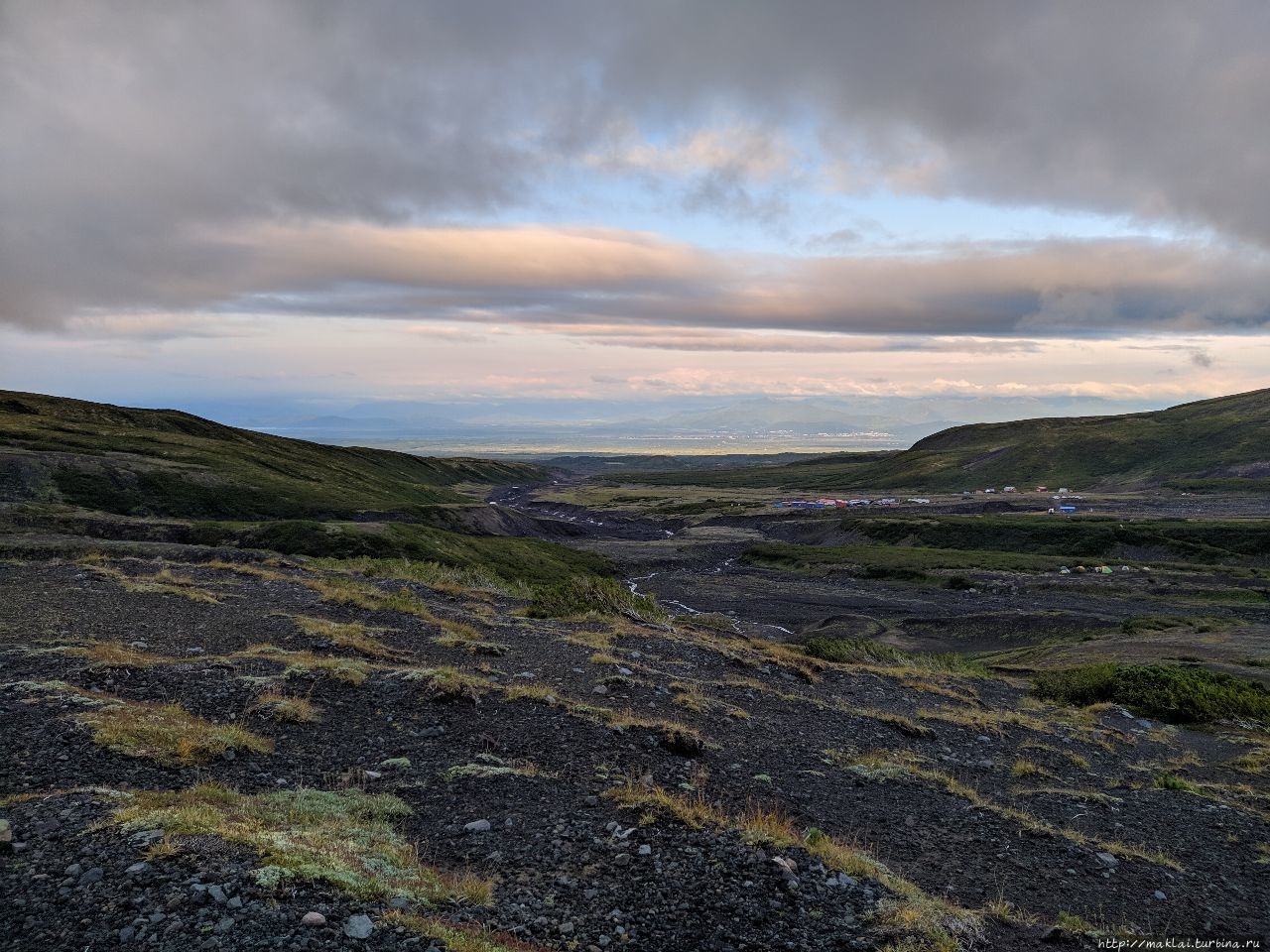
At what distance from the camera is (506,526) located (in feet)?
349

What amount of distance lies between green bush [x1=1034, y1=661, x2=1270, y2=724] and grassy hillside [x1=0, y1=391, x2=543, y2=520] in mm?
72904

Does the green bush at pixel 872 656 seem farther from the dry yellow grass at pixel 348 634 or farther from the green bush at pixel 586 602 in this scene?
the dry yellow grass at pixel 348 634

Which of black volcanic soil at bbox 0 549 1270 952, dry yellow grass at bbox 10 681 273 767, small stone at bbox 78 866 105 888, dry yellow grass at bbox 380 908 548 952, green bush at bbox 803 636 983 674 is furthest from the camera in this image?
green bush at bbox 803 636 983 674

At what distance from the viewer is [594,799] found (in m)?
11.3

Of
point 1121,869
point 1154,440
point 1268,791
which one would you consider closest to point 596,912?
point 1121,869

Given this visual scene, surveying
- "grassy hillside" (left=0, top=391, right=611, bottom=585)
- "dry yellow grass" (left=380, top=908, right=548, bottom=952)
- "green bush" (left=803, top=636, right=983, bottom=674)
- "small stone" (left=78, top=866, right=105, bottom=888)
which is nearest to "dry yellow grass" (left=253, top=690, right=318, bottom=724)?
"small stone" (left=78, top=866, right=105, bottom=888)

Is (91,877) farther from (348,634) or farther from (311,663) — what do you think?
(348,634)

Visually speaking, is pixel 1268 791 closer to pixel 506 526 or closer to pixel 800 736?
pixel 800 736

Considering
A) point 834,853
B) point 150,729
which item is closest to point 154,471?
point 150,729

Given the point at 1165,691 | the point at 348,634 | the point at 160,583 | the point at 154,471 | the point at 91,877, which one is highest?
the point at 154,471

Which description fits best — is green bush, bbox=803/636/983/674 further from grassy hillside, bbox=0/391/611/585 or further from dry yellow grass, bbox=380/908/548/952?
dry yellow grass, bbox=380/908/548/952

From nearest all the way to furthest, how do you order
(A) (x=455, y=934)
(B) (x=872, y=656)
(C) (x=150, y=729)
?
(A) (x=455, y=934)
(C) (x=150, y=729)
(B) (x=872, y=656)

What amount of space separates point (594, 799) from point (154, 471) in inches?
3408

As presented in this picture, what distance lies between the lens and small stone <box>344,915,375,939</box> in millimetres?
6336
